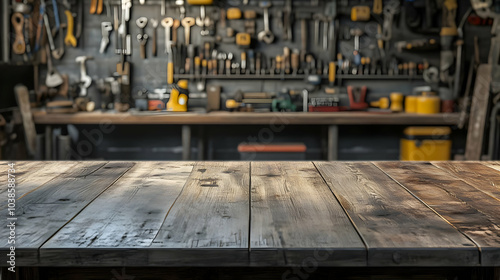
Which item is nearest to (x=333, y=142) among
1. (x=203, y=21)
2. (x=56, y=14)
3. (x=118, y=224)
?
(x=203, y=21)

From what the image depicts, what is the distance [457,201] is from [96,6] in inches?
171

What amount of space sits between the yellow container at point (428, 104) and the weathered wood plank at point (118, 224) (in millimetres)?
3358

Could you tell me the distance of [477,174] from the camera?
74.4 inches

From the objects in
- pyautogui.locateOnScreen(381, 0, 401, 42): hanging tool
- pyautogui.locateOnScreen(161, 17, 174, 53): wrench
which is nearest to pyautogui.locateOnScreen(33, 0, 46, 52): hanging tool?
pyautogui.locateOnScreen(161, 17, 174, 53): wrench

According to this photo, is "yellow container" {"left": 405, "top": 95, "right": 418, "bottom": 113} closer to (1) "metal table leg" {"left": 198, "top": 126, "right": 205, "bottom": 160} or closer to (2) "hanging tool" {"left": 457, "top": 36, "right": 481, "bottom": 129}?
(2) "hanging tool" {"left": 457, "top": 36, "right": 481, "bottom": 129}

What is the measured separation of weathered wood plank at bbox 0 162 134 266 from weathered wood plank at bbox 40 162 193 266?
0.09 feet

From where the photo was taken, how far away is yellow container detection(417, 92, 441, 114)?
4672mm

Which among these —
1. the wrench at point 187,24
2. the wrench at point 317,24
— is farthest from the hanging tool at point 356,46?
the wrench at point 187,24
